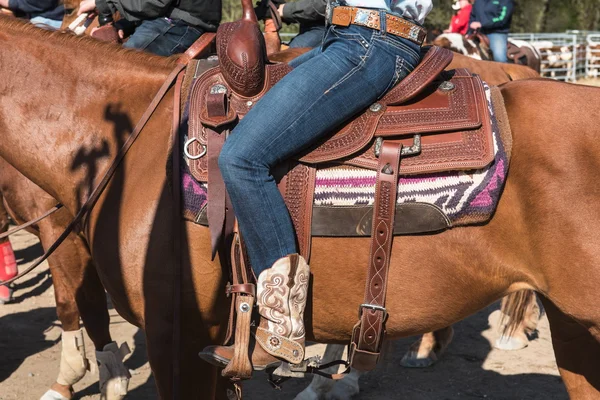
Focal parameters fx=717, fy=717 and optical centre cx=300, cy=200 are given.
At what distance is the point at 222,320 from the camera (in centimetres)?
287

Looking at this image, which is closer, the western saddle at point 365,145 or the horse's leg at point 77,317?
the western saddle at point 365,145

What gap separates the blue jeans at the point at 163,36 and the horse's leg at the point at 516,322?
252 cm

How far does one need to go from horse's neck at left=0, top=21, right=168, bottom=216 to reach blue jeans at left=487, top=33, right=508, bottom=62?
7.41m

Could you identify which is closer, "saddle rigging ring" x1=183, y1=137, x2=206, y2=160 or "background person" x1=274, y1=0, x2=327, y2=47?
"saddle rigging ring" x1=183, y1=137, x2=206, y2=160

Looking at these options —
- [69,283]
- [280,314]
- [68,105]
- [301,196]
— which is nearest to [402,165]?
[301,196]

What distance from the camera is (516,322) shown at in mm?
4469

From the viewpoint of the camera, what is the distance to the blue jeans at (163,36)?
4.23 metres

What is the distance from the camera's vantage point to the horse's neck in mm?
2959

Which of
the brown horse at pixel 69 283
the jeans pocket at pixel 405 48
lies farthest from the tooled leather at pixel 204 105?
the brown horse at pixel 69 283

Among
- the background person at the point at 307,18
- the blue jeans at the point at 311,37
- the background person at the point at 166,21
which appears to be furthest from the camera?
the blue jeans at the point at 311,37

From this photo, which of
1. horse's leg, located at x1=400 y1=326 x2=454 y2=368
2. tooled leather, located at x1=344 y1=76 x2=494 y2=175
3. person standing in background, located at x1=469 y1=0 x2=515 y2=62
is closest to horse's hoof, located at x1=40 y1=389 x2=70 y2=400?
horse's leg, located at x1=400 y1=326 x2=454 y2=368

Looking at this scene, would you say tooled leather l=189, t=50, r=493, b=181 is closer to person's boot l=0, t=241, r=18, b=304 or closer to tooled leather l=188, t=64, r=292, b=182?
tooled leather l=188, t=64, r=292, b=182

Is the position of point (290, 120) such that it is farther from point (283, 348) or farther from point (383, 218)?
point (283, 348)

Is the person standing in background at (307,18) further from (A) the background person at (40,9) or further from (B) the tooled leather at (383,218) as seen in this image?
(B) the tooled leather at (383,218)
